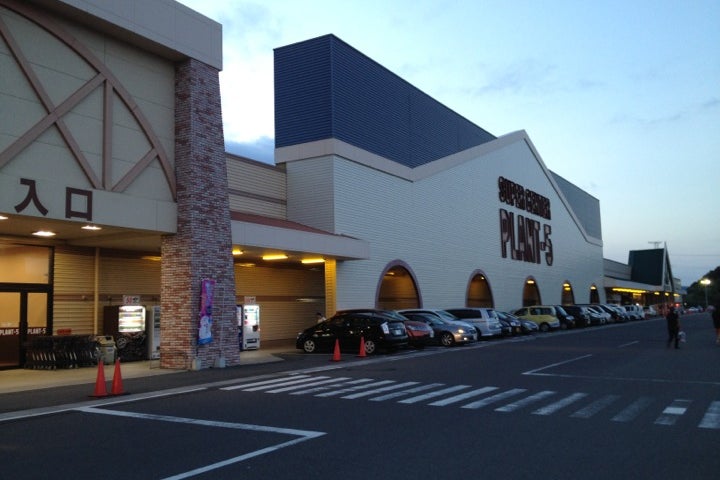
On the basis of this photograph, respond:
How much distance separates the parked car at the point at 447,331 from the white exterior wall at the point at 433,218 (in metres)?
3.40

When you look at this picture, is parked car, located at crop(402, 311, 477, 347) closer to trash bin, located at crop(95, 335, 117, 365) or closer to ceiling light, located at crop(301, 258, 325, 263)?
ceiling light, located at crop(301, 258, 325, 263)

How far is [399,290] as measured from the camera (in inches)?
1395

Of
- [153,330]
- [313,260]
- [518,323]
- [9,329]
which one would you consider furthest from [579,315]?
[9,329]

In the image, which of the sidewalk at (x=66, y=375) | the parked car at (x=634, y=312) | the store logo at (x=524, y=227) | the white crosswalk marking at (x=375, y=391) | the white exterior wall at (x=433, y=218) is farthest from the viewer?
the parked car at (x=634, y=312)

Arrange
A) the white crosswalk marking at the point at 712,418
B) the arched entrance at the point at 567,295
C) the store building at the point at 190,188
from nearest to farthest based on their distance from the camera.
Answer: the white crosswalk marking at the point at 712,418, the store building at the point at 190,188, the arched entrance at the point at 567,295

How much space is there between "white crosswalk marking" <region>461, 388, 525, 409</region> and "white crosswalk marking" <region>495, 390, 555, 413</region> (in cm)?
36

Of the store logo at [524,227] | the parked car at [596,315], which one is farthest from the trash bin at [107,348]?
the parked car at [596,315]

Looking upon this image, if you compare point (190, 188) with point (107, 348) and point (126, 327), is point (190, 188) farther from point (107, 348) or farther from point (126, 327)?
point (107, 348)

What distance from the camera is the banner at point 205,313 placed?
18.2m

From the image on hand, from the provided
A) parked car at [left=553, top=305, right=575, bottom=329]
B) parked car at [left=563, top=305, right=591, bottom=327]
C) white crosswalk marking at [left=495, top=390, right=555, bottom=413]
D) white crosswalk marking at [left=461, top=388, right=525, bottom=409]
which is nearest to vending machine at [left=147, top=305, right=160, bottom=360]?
white crosswalk marking at [left=461, top=388, right=525, bottom=409]

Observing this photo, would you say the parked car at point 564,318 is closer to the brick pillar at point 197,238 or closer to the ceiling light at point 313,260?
the ceiling light at point 313,260

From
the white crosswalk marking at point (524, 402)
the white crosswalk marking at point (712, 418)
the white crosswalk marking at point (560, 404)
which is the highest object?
the white crosswalk marking at point (524, 402)

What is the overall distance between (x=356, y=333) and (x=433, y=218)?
49.6 feet

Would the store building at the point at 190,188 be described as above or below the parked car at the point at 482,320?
above
